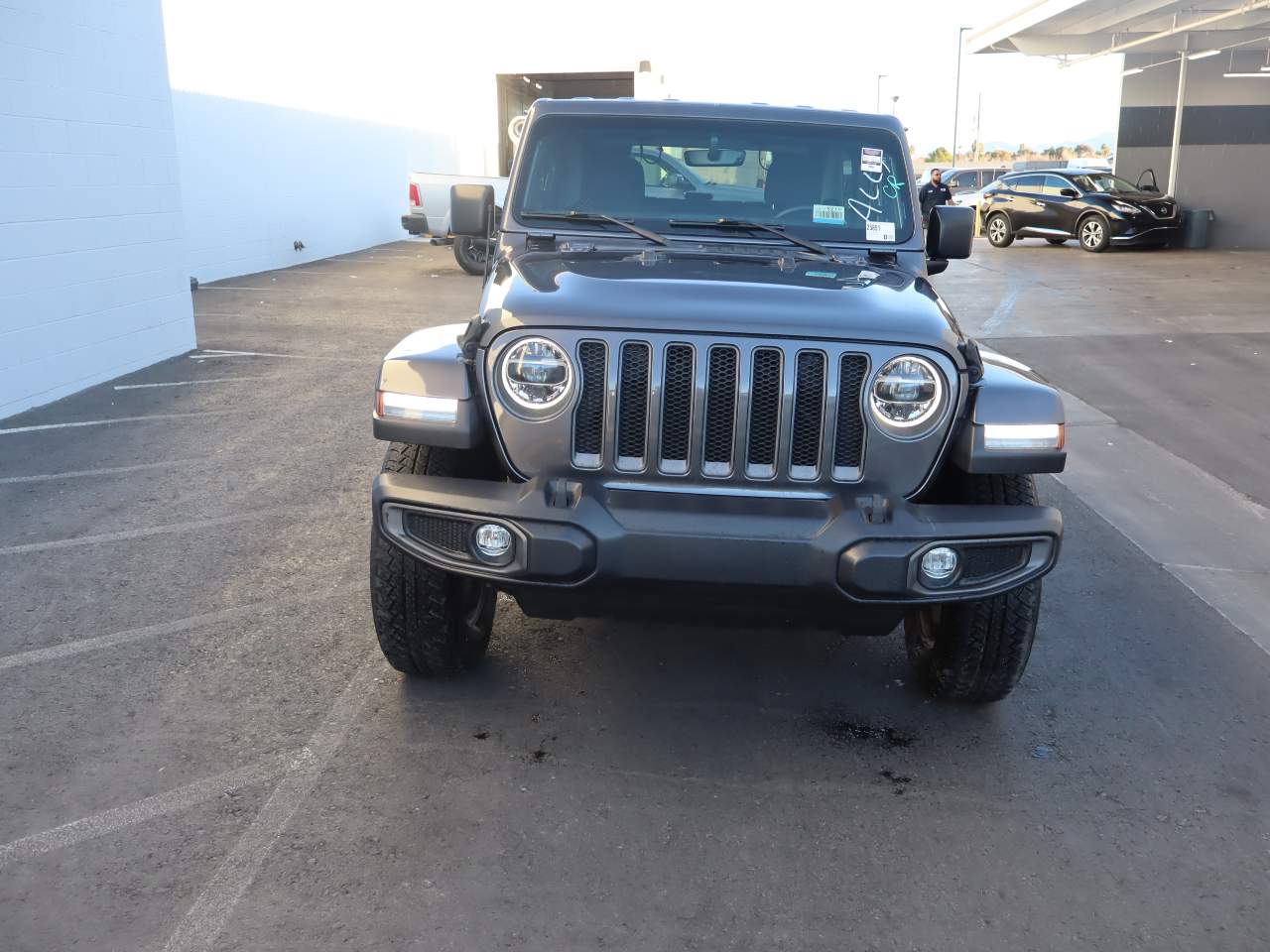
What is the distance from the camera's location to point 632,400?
3537mm

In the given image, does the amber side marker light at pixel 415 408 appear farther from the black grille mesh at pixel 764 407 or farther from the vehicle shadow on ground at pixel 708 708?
the vehicle shadow on ground at pixel 708 708

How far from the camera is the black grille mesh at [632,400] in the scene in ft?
11.6

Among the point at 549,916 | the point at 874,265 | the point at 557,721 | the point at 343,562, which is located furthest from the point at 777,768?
the point at 343,562

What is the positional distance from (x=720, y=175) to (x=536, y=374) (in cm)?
174

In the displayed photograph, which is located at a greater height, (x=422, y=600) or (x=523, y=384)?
(x=523, y=384)

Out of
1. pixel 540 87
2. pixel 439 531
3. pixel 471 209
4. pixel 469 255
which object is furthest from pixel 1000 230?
pixel 439 531

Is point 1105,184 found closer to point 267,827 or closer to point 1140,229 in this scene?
point 1140,229

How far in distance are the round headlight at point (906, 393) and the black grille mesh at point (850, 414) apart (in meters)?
0.05

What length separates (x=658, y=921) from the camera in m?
3.02

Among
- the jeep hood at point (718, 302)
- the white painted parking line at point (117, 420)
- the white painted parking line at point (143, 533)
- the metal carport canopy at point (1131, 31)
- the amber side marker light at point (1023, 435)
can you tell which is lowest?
the white painted parking line at point (143, 533)

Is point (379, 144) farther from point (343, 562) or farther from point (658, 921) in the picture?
point (658, 921)

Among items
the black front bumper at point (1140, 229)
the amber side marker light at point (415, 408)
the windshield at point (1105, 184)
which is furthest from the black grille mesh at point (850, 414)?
the windshield at point (1105, 184)

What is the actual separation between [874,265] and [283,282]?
1418 cm

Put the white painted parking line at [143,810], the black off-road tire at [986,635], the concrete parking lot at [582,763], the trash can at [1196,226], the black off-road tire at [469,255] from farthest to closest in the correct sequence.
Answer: the trash can at [1196,226], the black off-road tire at [469,255], the black off-road tire at [986,635], the white painted parking line at [143,810], the concrete parking lot at [582,763]
